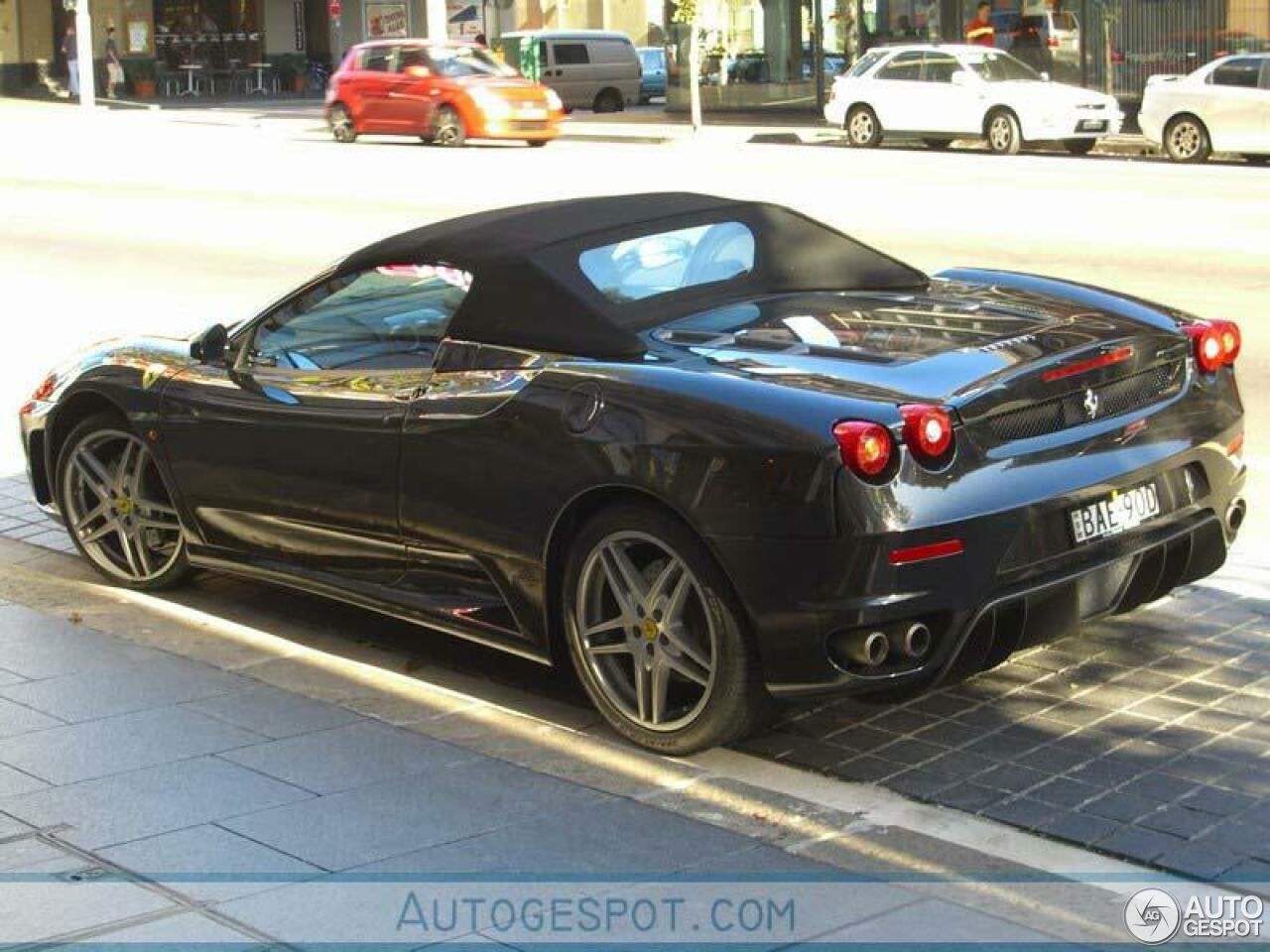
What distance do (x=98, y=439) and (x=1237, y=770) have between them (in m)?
4.20

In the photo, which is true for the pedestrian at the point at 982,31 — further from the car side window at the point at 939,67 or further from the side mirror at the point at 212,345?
the side mirror at the point at 212,345

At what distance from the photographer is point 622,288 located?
5.90 metres

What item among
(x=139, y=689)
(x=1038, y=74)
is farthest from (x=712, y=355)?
(x=1038, y=74)

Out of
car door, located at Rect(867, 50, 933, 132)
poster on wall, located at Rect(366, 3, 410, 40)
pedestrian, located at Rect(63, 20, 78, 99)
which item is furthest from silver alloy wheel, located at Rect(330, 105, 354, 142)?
poster on wall, located at Rect(366, 3, 410, 40)

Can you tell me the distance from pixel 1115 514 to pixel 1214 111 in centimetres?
2108

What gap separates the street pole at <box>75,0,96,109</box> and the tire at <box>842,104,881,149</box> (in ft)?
79.7

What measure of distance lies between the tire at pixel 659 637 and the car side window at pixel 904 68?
25.4 meters

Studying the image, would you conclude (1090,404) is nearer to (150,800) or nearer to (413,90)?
(150,800)

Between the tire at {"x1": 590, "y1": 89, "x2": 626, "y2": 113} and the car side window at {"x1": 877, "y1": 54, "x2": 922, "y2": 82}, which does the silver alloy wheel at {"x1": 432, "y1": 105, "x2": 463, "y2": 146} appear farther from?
the tire at {"x1": 590, "y1": 89, "x2": 626, "y2": 113}

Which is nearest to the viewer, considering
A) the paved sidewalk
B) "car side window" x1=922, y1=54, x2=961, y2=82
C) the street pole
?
the paved sidewalk

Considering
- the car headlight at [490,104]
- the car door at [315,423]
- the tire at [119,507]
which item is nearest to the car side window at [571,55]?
the car headlight at [490,104]

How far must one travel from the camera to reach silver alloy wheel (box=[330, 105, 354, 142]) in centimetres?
3469

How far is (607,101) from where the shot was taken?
1810 inches

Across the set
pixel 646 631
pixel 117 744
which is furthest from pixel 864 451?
pixel 117 744
